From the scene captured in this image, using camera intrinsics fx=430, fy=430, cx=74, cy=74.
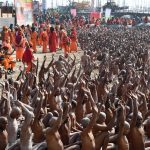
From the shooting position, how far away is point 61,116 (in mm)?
6051

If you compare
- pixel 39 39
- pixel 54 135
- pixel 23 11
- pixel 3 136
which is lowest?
pixel 39 39

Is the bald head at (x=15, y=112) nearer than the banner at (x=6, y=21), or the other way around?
the bald head at (x=15, y=112)

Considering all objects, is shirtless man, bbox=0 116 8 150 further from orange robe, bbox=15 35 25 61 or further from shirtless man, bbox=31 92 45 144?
orange robe, bbox=15 35 25 61

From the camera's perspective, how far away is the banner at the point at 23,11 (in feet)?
66.8

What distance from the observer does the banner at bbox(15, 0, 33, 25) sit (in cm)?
2036

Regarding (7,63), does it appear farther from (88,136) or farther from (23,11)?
(88,136)

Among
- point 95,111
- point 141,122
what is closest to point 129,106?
point 141,122

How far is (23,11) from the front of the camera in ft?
67.7

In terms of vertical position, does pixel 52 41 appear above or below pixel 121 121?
below

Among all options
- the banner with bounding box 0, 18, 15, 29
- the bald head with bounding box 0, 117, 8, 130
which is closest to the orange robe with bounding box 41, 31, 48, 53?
the banner with bounding box 0, 18, 15, 29

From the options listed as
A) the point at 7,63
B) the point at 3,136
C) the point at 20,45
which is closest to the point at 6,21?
the point at 20,45

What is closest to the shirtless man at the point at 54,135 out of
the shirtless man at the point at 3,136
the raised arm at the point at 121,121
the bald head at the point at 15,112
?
the bald head at the point at 15,112

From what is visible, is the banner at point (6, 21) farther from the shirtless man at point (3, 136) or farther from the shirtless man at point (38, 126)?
the shirtless man at point (3, 136)

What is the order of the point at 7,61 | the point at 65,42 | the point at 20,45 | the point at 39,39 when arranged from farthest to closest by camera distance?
the point at 39,39
the point at 65,42
the point at 20,45
the point at 7,61
